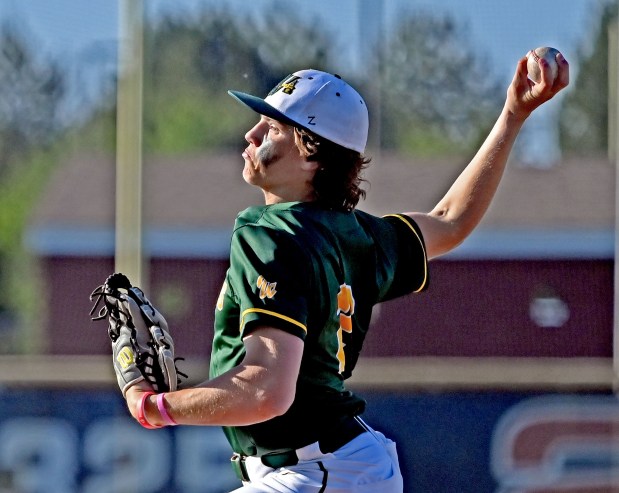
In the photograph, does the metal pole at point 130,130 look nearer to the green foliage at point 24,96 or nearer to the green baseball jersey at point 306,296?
the green foliage at point 24,96

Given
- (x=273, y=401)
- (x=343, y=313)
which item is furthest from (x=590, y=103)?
(x=273, y=401)

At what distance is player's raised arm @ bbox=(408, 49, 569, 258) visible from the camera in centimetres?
323

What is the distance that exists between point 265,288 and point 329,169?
1.55 feet

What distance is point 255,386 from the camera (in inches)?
97.6

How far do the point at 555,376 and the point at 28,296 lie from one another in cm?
285

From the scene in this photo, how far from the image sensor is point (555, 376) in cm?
623

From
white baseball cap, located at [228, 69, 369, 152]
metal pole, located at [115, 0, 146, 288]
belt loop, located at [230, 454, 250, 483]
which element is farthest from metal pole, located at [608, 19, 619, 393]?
belt loop, located at [230, 454, 250, 483]

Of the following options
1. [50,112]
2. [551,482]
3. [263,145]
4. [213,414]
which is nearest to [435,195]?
[551,482]

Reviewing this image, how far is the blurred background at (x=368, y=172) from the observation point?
20.8ft

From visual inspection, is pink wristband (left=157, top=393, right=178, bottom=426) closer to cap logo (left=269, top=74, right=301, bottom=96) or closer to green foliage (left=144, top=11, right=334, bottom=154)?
cap logo (left=269, top=74, right=301, bottom=96)

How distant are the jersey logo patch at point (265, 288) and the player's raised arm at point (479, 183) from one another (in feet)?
2.55

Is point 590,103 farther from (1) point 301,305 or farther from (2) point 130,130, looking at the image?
(1) point 301,305

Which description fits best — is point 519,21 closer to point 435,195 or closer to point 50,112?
point 435,195

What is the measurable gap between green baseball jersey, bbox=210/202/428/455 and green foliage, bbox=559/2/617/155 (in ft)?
12.2
